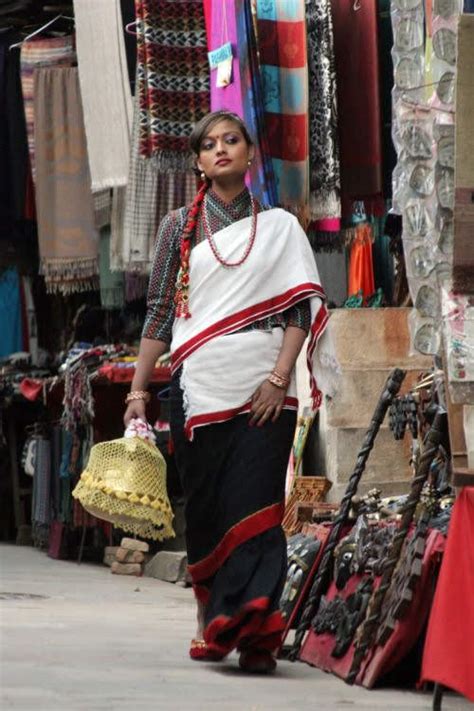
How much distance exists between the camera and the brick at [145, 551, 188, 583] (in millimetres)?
11586

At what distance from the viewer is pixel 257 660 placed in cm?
612

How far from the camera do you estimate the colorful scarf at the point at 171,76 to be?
1068cm

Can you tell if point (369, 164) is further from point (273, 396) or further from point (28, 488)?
point (28, 488)

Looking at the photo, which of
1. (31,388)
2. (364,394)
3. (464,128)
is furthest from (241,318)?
(31,388)

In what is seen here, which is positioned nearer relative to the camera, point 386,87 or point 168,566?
point 386,87

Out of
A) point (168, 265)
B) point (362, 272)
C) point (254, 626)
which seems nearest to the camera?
point (254, 626)

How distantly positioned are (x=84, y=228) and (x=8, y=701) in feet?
26.1

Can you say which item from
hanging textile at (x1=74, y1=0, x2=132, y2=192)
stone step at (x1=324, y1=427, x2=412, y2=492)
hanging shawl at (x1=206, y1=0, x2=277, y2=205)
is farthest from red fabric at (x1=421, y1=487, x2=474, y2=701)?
hanging textile at (x1=74, y1=0, x2=132, y2=192)

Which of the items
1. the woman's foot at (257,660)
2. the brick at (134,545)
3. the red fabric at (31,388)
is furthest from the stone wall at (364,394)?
the woman's foot at (257,660)

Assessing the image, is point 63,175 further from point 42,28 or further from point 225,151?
point 225,151

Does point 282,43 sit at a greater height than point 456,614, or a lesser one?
greater

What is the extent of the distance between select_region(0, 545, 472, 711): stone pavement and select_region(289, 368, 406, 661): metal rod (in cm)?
25

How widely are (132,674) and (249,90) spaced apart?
4.00 meters

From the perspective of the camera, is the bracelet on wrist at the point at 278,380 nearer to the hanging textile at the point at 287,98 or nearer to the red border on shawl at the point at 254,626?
the red border on shawl at the point at 254,626
